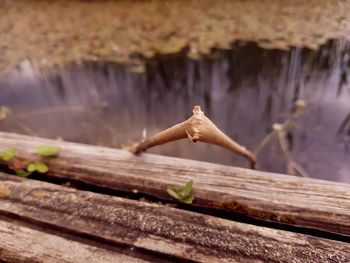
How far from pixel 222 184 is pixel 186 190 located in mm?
143

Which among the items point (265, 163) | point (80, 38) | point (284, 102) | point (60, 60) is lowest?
point (265, 163)

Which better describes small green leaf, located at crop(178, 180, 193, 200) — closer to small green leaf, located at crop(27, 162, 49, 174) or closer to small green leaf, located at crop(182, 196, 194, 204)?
small green leaf, located at crop(182, 196, 194, 204)

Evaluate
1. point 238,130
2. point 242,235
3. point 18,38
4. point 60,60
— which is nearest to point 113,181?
point 242,235

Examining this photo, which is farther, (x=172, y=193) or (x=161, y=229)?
(x=172, y=193)

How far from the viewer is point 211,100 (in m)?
3.09

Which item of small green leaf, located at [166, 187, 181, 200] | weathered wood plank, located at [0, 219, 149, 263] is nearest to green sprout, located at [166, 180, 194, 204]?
small green leaf, located at [166, 187, 181, 200]

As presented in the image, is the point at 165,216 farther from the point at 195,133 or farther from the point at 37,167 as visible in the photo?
the point at 37,167

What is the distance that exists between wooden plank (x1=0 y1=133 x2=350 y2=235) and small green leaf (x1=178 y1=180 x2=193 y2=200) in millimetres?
32

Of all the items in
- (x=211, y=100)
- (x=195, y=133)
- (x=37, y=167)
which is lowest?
(x=211, y=100)

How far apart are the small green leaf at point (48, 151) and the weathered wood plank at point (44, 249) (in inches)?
16.1

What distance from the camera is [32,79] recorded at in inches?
142

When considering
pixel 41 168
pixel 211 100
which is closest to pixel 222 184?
pixel 41 168

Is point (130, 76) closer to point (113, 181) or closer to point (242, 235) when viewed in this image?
point (113, 181)

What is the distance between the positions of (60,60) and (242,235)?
3659 mm
